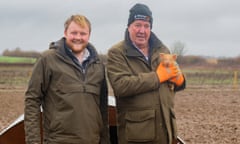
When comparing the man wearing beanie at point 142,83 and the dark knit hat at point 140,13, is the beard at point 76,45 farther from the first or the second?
the dark knit hat at point 140,13

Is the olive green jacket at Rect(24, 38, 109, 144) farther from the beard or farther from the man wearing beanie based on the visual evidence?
the man wearing beanie

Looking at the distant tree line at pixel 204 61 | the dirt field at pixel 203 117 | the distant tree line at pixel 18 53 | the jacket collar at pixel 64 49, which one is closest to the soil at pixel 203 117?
the dirt field at pixel 203 117

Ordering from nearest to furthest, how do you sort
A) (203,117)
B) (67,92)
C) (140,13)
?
(67,92) → (140,13) → (203,117)

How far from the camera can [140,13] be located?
3.21 m

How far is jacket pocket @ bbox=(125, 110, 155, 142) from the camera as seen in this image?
308cm

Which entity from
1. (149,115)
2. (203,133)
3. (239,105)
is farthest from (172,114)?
(239,105)

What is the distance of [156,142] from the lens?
3.17m

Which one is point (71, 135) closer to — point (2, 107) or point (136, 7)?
point (136, 7)

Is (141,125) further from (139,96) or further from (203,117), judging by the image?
(203,117)

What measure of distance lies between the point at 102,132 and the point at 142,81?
489 mm

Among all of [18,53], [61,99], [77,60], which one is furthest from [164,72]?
Answer: [18,53]

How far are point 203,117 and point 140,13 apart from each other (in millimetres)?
7938

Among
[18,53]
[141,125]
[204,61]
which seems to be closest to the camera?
[141,125]

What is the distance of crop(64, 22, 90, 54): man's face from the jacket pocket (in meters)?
0.57
